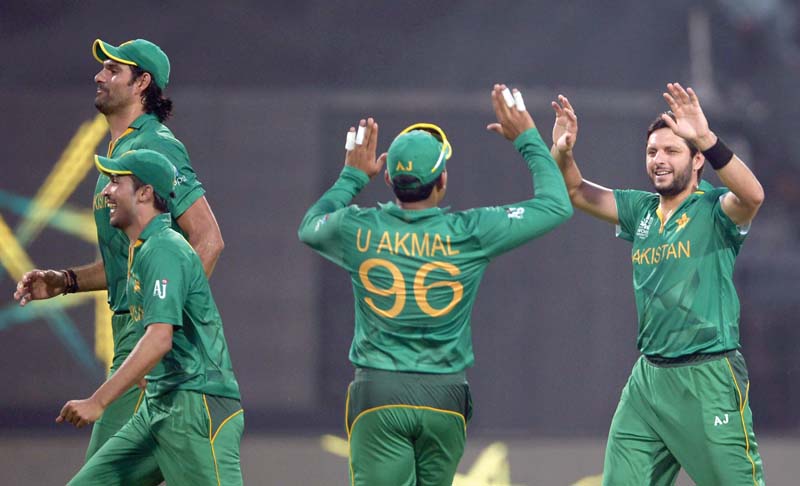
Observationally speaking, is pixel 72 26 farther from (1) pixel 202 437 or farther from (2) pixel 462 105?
(1) pixel 202 437

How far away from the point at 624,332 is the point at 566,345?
0.43 metres

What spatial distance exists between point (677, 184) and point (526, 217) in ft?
3.71

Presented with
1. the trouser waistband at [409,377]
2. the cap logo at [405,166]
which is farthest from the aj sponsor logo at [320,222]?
the trouser waistband at [409,377]

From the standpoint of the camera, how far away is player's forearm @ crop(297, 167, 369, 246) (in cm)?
475

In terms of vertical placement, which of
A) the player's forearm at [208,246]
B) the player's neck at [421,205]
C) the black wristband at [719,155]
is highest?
the black wristband at [719,155]

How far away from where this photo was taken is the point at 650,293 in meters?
5.43

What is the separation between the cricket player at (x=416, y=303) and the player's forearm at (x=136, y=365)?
0.71 metres

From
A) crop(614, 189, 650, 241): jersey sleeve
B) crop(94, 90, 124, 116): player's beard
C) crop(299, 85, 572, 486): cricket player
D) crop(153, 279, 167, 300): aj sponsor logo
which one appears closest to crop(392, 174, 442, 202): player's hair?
crop(299, 85, 572, 486): cricket player

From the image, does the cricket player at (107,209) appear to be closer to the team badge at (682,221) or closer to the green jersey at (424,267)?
the green jersey at (424,267)

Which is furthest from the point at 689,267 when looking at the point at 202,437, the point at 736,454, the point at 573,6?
the point at 573,6

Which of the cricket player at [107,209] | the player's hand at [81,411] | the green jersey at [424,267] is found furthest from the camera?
the cricket player at [107,209]

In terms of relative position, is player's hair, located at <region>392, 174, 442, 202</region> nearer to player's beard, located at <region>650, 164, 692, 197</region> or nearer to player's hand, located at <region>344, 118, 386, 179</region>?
player's hand, located at <region>344, 118, 386, 179</region>

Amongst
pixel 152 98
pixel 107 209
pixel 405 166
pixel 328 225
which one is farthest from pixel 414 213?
pixel 152 98

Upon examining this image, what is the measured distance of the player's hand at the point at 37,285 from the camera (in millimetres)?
5492
